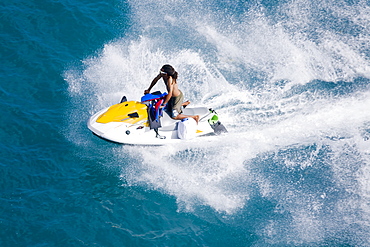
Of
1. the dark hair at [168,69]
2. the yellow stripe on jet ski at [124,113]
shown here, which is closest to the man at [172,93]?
the dark hair at [168,69]

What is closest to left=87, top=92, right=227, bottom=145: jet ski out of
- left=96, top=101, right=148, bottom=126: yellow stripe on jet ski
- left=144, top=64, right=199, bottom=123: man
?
left=96, top=101, right=148, bottom=126: yellow stripe on jet ski

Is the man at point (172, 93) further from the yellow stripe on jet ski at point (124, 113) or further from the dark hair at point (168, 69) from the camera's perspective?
the yellow stripe on jet ski at point (124, 113)

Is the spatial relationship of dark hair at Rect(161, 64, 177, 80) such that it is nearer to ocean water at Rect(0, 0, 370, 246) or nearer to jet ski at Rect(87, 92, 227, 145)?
jet ski at Rect(87, 92, 227, 145)

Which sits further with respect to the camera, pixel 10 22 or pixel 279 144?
pixel 10 22

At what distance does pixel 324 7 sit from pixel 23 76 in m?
13.1

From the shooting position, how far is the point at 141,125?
1191 cm

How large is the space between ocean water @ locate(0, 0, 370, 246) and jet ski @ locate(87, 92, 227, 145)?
0.41 meters

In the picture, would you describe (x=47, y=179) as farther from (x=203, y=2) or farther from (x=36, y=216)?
(x=203, y=2)

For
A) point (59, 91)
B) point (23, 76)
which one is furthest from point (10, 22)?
point (59, 91)

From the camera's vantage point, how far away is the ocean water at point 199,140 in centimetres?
1052

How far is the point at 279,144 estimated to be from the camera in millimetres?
12602

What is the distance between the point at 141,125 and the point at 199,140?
1.80m

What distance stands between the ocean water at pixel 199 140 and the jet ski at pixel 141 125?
0.41 metres

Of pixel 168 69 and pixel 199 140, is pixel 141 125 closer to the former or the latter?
pixel 199 140
